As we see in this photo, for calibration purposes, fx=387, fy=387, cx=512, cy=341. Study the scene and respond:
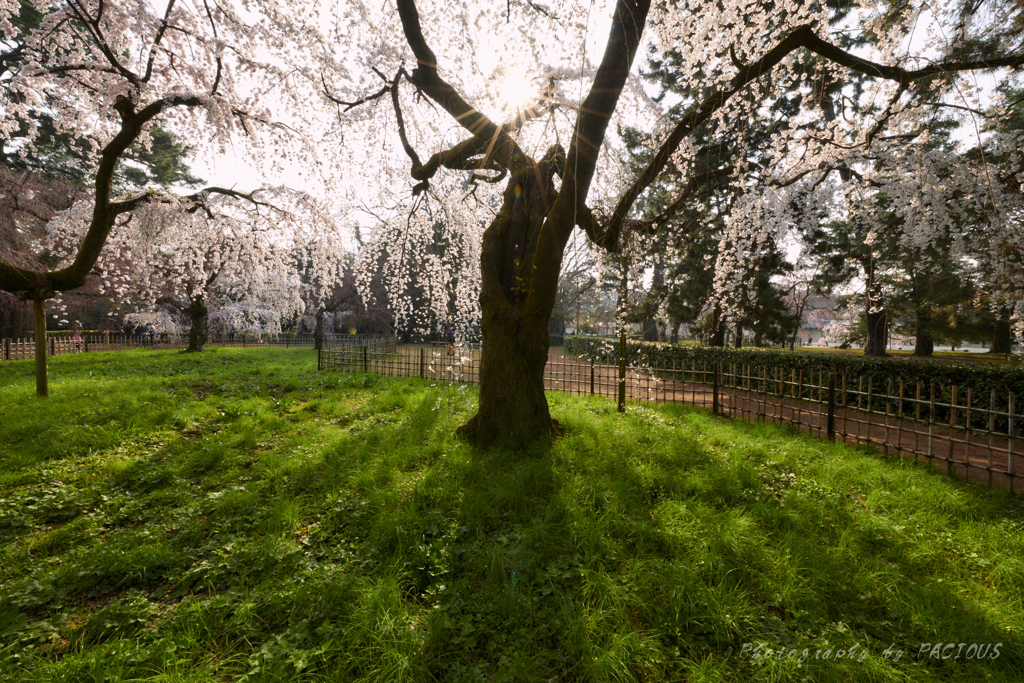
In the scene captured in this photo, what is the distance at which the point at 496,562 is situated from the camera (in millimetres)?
2842

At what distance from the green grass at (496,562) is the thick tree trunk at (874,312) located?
10.0 m

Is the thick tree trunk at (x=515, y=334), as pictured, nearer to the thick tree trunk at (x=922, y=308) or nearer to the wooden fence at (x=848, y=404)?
the wooden fence at (x=848, y=404)

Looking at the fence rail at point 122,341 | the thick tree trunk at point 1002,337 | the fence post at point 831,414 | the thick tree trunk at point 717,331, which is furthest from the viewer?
the thick tree trunk at point 717,331

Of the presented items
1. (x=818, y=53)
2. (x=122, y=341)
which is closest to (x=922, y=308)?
(x=818, y=53)

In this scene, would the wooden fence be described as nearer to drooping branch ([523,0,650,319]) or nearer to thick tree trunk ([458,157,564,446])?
thick tree trunk ([458,157,564,446])

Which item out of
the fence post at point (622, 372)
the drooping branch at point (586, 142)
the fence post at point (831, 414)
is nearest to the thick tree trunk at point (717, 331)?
the fence post at point (831, 414)

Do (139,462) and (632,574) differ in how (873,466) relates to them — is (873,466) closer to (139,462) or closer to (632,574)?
(632,574)

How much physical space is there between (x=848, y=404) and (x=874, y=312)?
27.9ft

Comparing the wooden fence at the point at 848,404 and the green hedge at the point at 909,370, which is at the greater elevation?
the green hedge at the point at 909,370

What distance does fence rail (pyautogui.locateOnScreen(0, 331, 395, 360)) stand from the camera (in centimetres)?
1499

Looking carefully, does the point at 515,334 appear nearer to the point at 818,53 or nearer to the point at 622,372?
the point at 622,372

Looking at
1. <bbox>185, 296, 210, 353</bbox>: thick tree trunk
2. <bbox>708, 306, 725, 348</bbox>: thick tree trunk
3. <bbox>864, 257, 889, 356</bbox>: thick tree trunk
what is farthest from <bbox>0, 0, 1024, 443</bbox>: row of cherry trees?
<bbox>185, 296, 210, 353</bbox>: thick tree trunk

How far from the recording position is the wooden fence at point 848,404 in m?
4.57

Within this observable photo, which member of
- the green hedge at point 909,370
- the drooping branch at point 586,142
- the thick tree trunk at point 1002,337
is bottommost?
the green hedge at point 909,370
